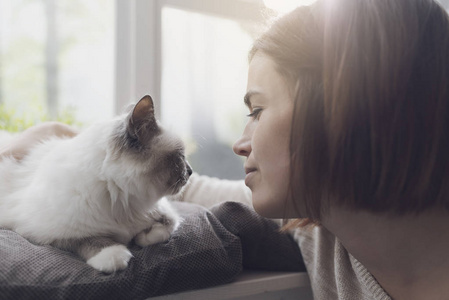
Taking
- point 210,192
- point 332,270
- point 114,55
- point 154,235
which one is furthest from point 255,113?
point 114,55

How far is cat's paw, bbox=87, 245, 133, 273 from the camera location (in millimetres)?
861

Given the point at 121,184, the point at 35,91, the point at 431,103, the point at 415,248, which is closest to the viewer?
the point at 431,103

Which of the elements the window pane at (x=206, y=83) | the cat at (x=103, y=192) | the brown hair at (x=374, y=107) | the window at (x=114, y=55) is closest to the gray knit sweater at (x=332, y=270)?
the brown hair at (x=374, y=107)

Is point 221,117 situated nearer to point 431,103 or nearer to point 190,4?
point 190,4

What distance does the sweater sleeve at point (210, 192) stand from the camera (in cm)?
146

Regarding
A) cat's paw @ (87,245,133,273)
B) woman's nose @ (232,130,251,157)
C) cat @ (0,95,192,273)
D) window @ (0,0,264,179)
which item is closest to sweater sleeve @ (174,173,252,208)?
window @ (0,0,264,179)

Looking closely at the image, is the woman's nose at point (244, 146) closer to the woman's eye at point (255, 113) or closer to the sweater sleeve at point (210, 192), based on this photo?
the woman's eye at point (255, 113)

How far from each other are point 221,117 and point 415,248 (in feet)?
4.54

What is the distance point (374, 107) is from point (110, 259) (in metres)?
0.61

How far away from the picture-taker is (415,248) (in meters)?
0.91

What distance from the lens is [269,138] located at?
2.89 feet

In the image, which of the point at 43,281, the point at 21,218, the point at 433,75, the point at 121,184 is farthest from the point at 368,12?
the point at 21,218

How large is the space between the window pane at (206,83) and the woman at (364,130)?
1045 millimetres

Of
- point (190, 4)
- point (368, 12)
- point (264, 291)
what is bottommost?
point (264, 291)
